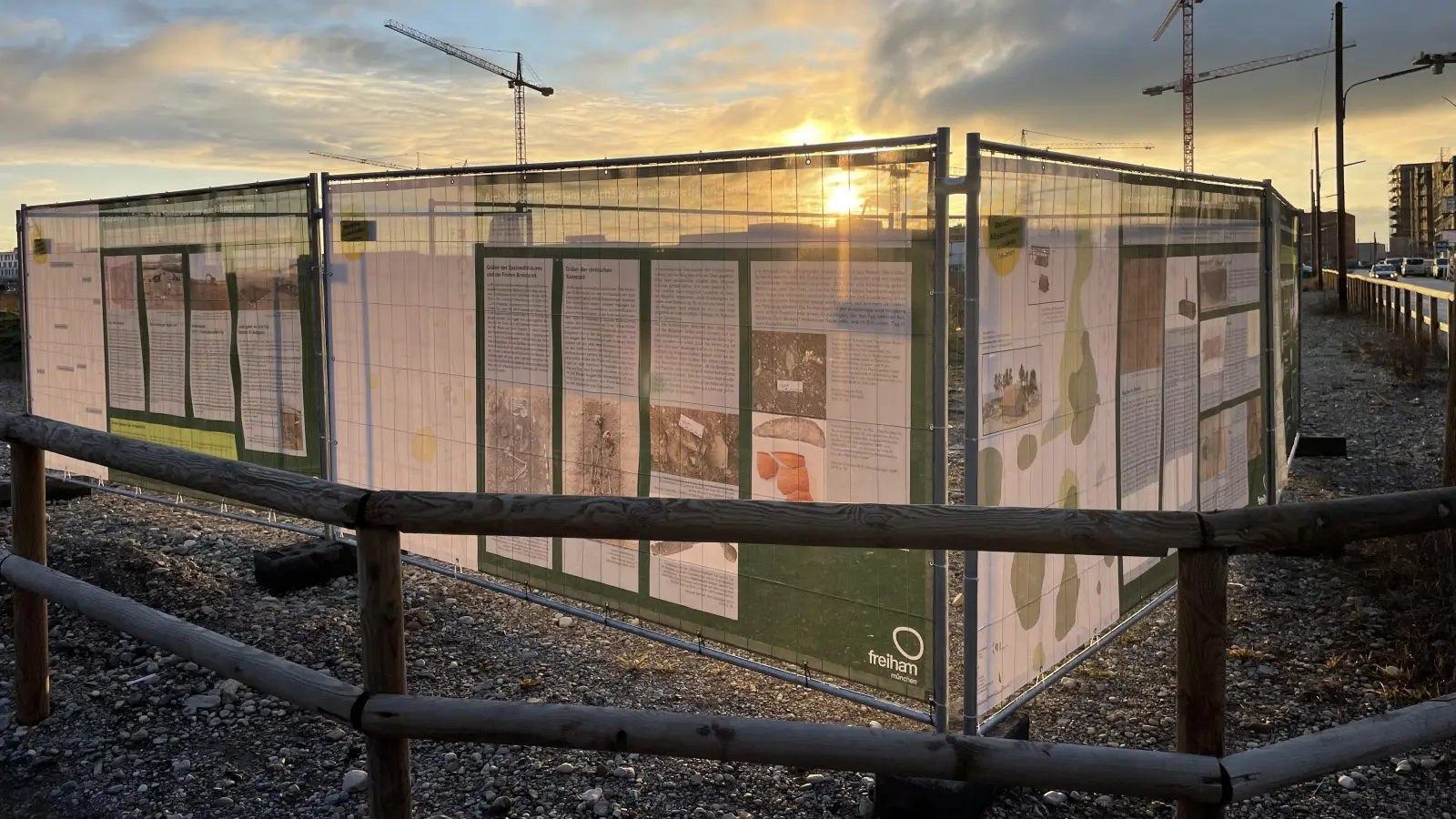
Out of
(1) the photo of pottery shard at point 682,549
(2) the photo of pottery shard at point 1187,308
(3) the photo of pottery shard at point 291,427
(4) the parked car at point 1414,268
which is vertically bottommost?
(1) the photo of pottery shard at point 682,549

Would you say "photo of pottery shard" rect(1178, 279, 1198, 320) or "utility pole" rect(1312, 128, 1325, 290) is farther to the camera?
"utility pole" rect(1312, 128, 1325, 290)

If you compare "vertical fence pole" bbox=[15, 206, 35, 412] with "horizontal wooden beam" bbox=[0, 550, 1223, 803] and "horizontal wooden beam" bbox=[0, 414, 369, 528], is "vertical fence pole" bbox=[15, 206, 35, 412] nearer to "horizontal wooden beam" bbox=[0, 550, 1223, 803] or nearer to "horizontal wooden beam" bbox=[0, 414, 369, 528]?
"horizontal wooden beam" bbox=[0, 414, 369, 528]

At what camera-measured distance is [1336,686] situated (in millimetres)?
5328

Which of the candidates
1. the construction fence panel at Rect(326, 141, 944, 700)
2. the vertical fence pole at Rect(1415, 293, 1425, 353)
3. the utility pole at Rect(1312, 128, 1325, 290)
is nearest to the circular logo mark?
the construction fence panel at Rect(326, 141, 944, 700)

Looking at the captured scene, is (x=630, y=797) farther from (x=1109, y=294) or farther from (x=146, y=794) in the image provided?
(x=1109, y=294)

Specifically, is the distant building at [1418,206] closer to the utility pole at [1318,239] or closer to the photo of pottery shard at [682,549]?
the utility pole at [1318,239]

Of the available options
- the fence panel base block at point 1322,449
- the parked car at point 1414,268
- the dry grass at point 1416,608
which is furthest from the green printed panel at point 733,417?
the parked car at point 1414,268

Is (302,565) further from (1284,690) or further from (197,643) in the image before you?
(1284,690)

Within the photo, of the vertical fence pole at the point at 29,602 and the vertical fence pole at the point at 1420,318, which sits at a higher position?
the vertical fence pole at the point at 1420,318

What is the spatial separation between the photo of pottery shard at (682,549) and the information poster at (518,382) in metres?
0.80

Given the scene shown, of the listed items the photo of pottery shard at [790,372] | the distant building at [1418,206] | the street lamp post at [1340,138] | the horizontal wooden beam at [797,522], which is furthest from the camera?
the distant building at [1418,206]

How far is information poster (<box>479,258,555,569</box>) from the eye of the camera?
5633 millimetres

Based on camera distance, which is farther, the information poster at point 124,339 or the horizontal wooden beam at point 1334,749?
the information poster at point 124,339

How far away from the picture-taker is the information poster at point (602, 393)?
205 inches
